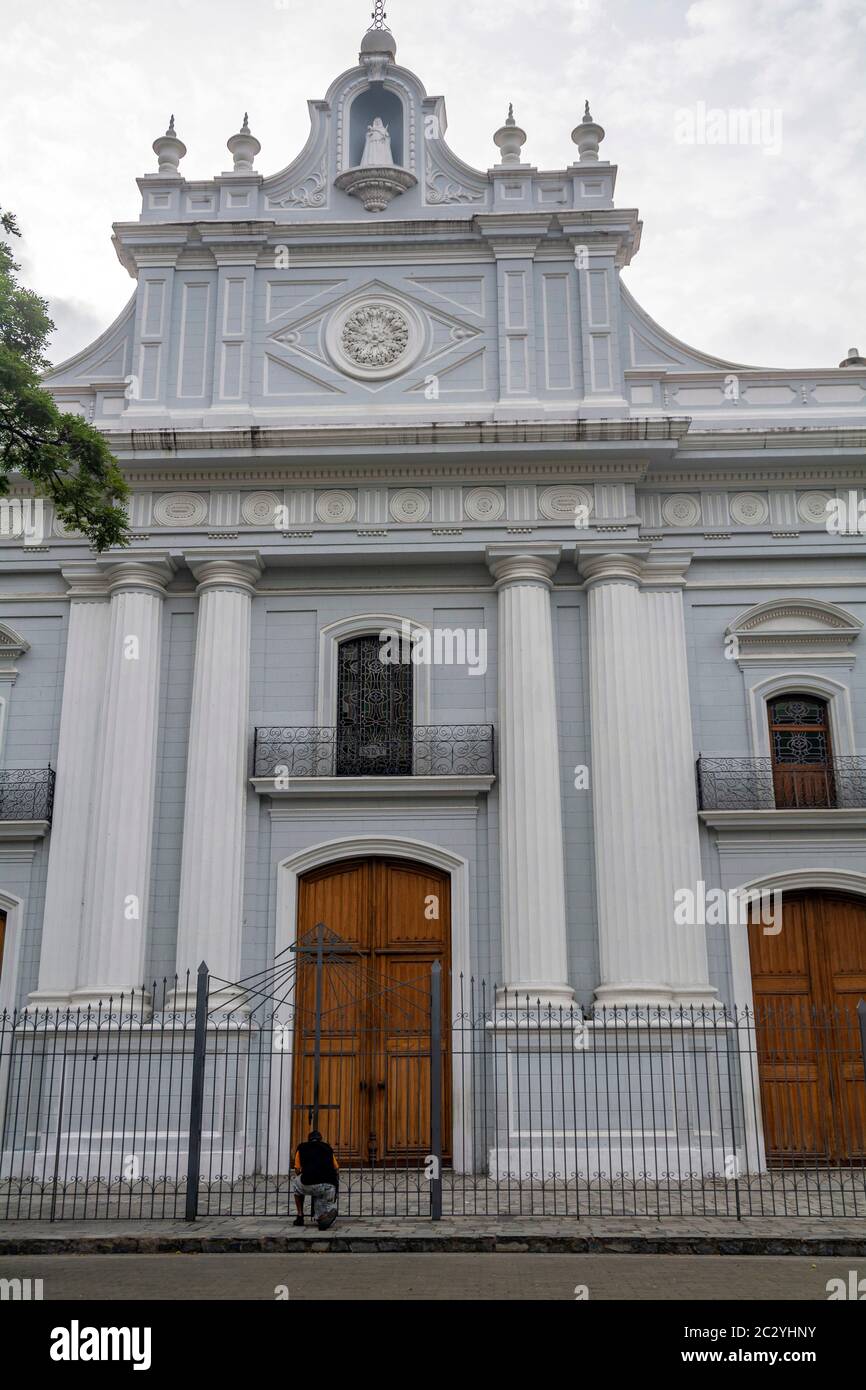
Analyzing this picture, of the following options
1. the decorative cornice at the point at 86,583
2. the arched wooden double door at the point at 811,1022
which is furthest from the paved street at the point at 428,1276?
the decorative cornice at the point at 86,583

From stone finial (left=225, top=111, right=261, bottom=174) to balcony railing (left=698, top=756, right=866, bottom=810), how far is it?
10.8m

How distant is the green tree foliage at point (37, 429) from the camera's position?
11.3 metres

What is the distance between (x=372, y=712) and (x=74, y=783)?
3.94 meters

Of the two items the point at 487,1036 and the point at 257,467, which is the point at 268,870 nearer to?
the point at 487,1036

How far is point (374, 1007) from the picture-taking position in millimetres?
15023

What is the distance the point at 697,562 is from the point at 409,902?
601 cm

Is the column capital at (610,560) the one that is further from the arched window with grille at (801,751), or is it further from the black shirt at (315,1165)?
the black shirt at (315,1165)

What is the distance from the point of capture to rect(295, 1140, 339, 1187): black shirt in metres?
11.0

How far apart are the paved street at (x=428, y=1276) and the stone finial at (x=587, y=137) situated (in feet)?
47.8

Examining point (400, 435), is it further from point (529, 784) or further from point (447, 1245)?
point (447, 1245)

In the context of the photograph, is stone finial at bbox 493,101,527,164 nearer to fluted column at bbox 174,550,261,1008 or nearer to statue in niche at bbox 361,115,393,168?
statue in niche at bbox 361,115,393,168

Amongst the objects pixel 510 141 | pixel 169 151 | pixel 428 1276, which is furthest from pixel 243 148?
pixel 428 1276

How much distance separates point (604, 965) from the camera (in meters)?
14.7

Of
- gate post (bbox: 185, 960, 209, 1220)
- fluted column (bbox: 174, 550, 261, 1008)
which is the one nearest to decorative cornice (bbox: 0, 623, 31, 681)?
fluted column (bbox: 174, 550, 261, 1008)
